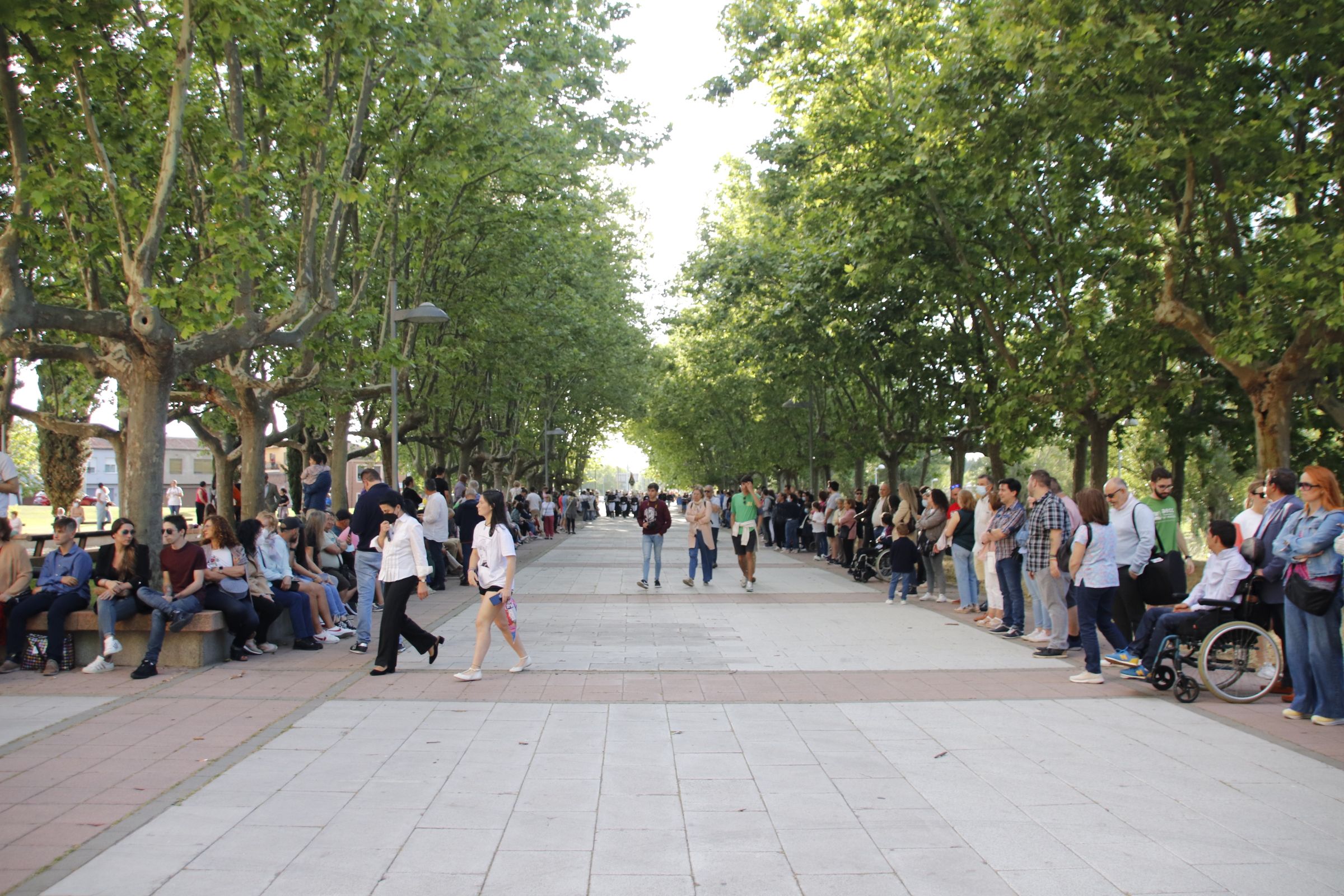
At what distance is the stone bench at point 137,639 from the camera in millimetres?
9719

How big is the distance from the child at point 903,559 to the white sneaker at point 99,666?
1009cm

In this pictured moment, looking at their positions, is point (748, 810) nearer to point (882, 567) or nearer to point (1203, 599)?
point (1203, 599)

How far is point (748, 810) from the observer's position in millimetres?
5684

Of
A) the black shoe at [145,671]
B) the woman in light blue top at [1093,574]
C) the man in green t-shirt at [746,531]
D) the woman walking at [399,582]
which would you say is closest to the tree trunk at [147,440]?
the black shoe at [145,671]

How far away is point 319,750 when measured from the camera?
6891mm

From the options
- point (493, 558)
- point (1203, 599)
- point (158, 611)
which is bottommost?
point (158, 611)

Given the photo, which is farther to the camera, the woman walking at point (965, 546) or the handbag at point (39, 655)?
the woman walking at point (965, 546)

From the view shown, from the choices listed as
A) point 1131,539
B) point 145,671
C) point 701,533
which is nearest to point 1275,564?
point 1131,539

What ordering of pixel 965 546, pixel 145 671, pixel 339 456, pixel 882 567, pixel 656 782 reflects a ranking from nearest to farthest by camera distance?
pixel 656 782
pixel 145 671
pixel 965 546
pixel 882 567
pixel 339 456

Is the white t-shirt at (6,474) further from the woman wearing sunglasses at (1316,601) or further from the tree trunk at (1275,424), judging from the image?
the tree trunk at (1275,424)

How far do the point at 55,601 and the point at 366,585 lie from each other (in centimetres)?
265

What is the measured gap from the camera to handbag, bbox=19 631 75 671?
9.62 m

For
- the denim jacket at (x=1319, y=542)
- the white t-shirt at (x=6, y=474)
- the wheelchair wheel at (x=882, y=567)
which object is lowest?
the wheelchair wheel at (x=882, y=567)

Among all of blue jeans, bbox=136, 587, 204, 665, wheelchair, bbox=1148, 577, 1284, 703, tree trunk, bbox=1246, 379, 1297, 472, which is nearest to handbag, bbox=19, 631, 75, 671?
blue jeans, bbox=136, 587, 204, 665
